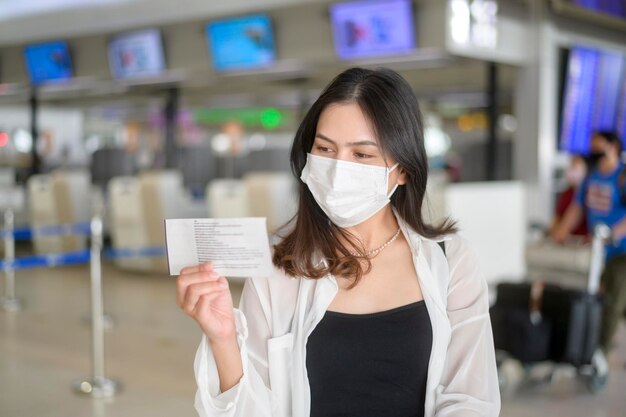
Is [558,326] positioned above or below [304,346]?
below

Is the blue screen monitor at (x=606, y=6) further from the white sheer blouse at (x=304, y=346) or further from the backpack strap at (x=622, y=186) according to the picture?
the white sheer blouse at (x=304, y=346)

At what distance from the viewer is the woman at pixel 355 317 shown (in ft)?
6.02

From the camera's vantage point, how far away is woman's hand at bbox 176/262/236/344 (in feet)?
5.61

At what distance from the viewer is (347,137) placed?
185cm

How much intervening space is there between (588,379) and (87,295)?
5.43m

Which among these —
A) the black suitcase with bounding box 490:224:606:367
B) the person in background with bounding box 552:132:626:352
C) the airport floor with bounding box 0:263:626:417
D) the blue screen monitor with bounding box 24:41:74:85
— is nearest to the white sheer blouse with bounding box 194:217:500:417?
the airport floor with bounding box 0:263:626:417

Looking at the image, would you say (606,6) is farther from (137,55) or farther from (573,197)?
(137,55)

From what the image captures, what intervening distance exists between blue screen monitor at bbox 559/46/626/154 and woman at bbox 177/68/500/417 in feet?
27.1

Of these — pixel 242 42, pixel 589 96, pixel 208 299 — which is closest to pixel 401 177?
pixel 208 299

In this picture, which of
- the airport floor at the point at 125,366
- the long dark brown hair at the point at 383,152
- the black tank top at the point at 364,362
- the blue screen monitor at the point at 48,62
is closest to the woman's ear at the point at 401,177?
the long dark brown hair at the point at 383,152

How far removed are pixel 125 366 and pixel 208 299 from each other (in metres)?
4.12

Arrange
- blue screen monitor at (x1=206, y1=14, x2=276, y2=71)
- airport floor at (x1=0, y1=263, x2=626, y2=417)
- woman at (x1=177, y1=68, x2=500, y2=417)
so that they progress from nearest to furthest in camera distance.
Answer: woman at (x1=177, y1=68, x2=500, y2=417) → airport floor at (x1=0, y1=263, x2=626, y2=417) → blue screen monitor at (x1=206, y1=14, x2=276, y2=71)

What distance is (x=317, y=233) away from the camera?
200cm

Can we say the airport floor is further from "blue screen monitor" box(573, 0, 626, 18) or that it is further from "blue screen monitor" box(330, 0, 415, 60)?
"blue screen monitor" box(573, 0, 626, 18)
